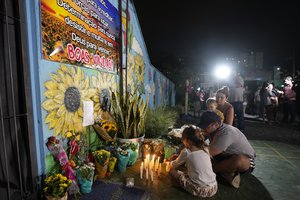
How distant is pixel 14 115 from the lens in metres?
2.33

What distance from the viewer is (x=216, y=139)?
3602mm

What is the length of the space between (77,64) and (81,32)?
62cm

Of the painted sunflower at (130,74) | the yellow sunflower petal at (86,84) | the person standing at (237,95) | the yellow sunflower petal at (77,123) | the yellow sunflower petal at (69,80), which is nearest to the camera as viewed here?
the yellow sunflower petal at (69,80)

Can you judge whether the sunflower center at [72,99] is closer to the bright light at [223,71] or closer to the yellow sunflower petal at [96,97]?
the yellow sunflower petal at [96,97]

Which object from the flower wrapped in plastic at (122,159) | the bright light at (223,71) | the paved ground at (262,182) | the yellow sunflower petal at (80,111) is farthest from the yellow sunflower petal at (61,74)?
the bright light at (223,71)

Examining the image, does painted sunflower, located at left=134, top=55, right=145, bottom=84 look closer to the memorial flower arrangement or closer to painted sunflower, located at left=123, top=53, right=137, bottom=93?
painted sunflower, located at left=123, top=53, right=137, bottom=93

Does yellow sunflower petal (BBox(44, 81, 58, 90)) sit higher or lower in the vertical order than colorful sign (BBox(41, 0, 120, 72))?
lower

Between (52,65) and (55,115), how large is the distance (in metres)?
0.74

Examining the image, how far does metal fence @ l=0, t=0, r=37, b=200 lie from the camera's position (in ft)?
7.62

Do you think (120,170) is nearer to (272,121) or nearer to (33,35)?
(33,35)

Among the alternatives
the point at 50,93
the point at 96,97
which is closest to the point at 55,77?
the point at 50,93

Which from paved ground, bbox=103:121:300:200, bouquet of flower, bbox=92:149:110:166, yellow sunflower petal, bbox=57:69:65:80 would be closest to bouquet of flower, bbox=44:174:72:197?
bouquet of flower, bbox=92:149:110:166

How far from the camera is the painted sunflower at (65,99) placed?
2.99 metres

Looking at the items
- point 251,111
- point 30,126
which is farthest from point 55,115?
point 251,111
